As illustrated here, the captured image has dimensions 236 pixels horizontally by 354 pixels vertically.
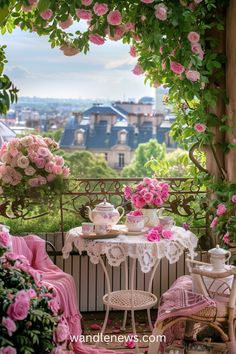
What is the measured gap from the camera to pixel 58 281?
3.70 m

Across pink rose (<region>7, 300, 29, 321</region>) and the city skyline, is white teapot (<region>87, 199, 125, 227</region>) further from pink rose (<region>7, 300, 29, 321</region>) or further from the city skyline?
pink rose (<region>7, 300, 29, 321</region>)

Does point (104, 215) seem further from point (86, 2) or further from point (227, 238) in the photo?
point (86, 2)

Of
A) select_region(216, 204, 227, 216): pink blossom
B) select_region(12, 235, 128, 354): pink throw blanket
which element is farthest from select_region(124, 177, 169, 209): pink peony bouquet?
select_region(12, 235, 128, 354): pink throw blanket

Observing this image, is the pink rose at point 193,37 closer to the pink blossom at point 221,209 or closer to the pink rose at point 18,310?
the pink blossom at point 221,209

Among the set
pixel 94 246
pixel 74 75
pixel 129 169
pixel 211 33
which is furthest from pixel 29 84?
pixel 94 246

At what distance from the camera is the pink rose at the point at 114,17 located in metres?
4.01

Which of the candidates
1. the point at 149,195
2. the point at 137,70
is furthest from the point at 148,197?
the point at 137,70

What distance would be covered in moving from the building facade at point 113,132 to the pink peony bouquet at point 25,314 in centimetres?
283

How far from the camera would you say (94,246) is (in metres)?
3.66

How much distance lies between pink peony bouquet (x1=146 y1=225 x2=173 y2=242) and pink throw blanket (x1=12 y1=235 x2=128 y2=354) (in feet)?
1.91

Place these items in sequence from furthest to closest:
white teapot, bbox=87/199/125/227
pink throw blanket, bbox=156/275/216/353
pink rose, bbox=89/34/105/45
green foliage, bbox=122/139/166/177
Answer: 1. green foliage, bbox=122/139/166/177
2. pink rose, bbox=89/34/105/45
3. white teapot, bbox=87/199/125/227
4. pink throw blanket, bbox=156/275/216/353

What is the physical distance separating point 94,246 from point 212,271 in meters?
0.73

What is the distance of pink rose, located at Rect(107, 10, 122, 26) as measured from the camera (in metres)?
4.01

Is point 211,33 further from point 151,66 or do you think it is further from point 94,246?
point 94,246
